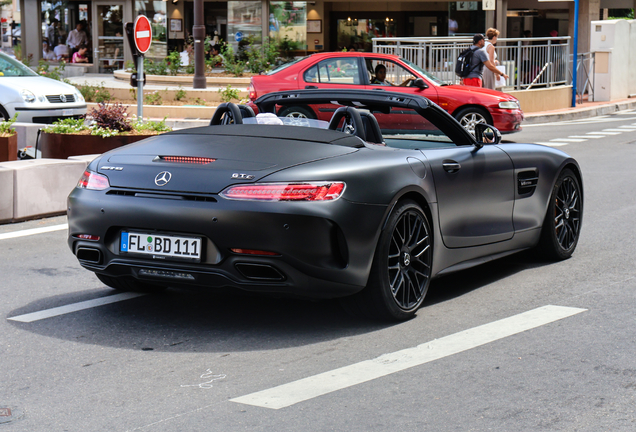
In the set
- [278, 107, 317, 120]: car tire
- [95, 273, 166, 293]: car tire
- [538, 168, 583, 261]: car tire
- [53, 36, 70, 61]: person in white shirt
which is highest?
[53, 36, 70, 61]: person in white shirt

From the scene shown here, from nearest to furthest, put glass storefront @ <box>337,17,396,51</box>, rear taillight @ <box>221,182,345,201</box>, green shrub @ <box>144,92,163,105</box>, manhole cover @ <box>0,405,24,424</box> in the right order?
manhole cover @ <box>0,405,24,424</box> → rear taillight @ <box>221,182,345,201</box> → green shrub @ <box>144,92,163,105</box> → glass storefront @ <box>337,17,396,51</box>

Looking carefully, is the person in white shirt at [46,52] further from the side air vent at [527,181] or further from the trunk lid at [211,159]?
the trunk lid at [211,159]

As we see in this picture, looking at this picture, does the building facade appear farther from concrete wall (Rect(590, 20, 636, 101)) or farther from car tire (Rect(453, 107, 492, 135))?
car tire (Rect(453, 107, 492, 135))

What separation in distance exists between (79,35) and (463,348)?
106 feet

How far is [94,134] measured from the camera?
413 inches

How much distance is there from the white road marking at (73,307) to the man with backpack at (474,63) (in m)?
13.4

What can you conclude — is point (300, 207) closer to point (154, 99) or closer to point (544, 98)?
point (154, 99)

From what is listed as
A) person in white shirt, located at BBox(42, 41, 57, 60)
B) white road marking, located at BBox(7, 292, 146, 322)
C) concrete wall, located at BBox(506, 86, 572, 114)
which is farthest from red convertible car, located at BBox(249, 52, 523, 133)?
person in white shirt, located at BBox(42, 41, 57, 60)

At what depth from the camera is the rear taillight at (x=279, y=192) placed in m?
4.69

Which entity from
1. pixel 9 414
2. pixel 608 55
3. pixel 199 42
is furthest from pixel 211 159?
pixel 608 55

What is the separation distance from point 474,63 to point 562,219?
1170cm

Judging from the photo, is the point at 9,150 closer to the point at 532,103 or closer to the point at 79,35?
the point at 532,103

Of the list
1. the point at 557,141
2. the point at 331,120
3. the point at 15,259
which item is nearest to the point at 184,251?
the point at 331,120

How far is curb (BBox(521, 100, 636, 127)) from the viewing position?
22094mm
